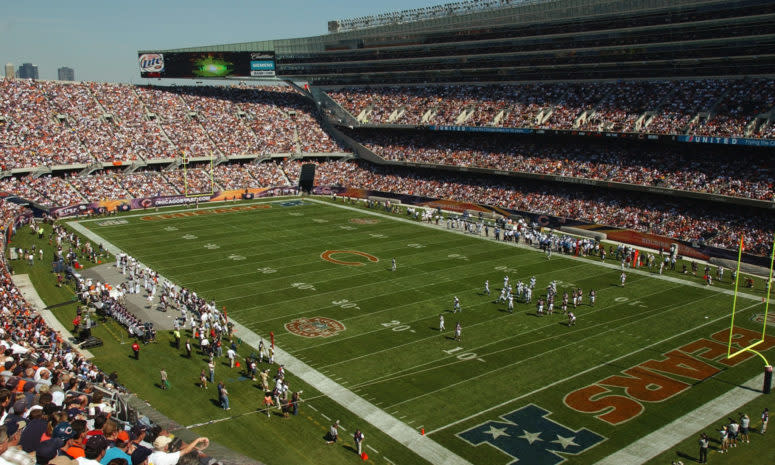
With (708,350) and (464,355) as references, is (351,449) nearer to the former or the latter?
(464,355)

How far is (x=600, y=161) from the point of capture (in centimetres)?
5447

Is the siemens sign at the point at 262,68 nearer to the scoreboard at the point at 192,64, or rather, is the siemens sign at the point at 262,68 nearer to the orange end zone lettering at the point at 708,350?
the scoreboard at the point at 192,64

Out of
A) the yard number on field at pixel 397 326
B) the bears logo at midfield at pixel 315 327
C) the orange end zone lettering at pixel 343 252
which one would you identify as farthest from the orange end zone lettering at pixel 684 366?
the orange end zone lettering at pixel 343 252

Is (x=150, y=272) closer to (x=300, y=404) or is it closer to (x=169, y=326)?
(x=169, y=326)

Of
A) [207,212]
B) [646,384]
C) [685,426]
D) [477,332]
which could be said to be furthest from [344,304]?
[207,212]

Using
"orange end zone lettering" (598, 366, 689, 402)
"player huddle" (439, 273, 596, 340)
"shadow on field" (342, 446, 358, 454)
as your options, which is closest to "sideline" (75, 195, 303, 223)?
"player huddle" (439, 273, 596, 340)

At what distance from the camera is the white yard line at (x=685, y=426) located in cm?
1834

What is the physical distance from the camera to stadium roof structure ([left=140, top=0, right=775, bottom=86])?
49.8 metres

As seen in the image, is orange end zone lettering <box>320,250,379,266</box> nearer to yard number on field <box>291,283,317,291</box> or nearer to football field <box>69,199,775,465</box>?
football field <box>69,199,775,465</box>

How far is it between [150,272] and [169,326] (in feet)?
27.1

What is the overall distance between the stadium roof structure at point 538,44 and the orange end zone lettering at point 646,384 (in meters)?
35.9

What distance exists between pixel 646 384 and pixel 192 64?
67.6 m

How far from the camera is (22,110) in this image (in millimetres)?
62188

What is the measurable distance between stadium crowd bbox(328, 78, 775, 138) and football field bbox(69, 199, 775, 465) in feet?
54.3
